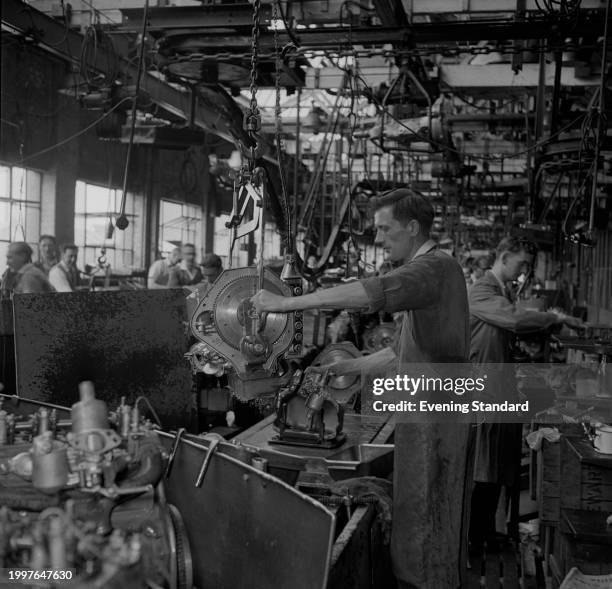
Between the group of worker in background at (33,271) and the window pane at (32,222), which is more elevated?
the window pane at (32,222)

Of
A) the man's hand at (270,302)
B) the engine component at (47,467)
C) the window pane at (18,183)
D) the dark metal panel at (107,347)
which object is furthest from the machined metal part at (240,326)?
the window pane at (18,183)

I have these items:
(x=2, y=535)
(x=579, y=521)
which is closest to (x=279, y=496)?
(x=2, y=535)

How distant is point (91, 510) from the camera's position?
1.19 m

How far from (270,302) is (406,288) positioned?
0.39m

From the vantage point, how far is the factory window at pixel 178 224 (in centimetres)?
1284

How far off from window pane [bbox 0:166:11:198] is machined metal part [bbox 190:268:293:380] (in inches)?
284

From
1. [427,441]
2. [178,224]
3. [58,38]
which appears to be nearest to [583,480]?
[427,441]

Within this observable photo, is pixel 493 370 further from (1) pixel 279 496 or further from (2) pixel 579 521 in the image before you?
(1) pixel 279 496

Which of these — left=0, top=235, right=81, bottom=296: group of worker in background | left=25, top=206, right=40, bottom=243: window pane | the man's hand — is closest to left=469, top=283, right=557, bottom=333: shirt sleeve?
the man's hand

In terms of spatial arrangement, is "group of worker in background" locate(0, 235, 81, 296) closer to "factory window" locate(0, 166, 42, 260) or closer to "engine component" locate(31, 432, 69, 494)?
"factory window" locate(0, 166, 42, 260)

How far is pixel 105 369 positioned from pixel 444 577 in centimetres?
115

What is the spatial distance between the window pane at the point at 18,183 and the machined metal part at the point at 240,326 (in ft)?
24.3

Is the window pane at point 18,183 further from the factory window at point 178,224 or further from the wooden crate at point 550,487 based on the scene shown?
the wooden crate at point 550,487

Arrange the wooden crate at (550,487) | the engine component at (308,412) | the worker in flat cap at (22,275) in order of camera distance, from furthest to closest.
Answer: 1. the worker in flat cap at (22,275)
2. the wooden crate at (550,487)
3. the engine component at (308,412)
